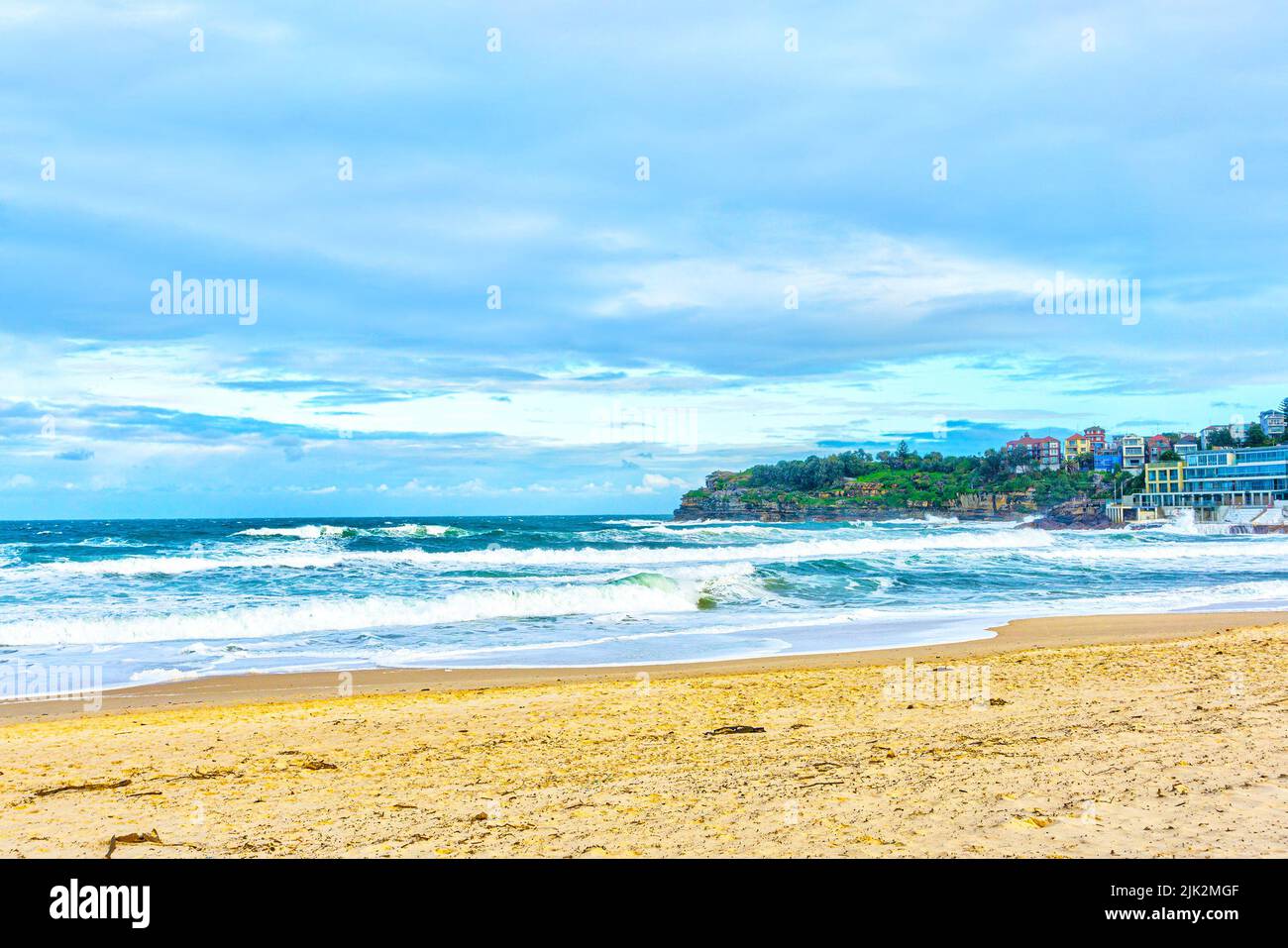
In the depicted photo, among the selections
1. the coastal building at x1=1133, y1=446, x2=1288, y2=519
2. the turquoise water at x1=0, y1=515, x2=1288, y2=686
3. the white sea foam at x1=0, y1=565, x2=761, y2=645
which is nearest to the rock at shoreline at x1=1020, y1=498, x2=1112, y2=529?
the coastal building at x1=1133, y1=446, x2=1288, y2=519

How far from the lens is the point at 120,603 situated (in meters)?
20.4

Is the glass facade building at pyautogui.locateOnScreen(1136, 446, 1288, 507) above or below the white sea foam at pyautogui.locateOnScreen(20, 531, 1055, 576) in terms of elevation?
above

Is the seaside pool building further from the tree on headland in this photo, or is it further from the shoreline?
the shoreline

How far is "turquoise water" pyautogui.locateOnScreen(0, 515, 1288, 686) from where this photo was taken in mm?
14888

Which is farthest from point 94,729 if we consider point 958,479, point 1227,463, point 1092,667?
point 958,479

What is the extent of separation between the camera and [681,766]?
637 cm

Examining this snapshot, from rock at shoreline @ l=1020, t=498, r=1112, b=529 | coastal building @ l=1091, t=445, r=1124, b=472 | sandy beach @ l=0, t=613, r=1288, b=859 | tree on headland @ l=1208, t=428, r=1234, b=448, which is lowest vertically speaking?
rock at shoreline @ l=1020, t=498, r=1112, b=529

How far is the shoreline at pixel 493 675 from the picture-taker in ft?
34.4

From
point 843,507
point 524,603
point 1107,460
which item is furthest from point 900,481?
point 524,603

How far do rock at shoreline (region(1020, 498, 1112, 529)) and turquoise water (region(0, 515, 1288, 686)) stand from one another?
219 feet

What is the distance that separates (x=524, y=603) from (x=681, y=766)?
1493 cm
